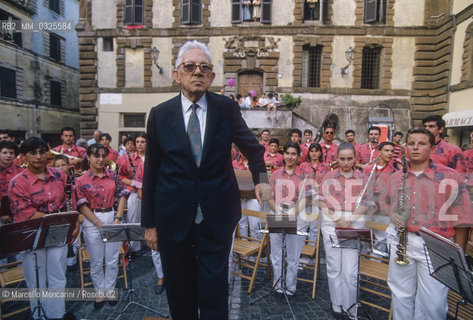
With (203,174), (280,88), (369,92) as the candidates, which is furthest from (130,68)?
(203,174)

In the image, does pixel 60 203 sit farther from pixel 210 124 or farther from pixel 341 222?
pixel 341 222

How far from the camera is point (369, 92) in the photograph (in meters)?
17.0

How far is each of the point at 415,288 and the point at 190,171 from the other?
9.45 feet

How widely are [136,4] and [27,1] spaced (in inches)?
414

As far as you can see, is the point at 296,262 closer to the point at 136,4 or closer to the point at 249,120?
the point at 249,120

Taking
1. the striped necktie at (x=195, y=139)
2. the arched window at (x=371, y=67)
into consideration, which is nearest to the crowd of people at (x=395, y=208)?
the striped necktie at (x=195, y=139)

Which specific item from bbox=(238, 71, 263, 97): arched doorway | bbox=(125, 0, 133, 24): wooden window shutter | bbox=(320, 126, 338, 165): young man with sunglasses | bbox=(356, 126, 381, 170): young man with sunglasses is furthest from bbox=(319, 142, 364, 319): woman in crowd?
bbox=(125, 0, 133, 24): wooden window shutter

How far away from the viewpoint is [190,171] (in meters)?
Result: 2.11

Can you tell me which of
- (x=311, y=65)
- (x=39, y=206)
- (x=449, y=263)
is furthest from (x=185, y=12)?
(x=449, y=263)

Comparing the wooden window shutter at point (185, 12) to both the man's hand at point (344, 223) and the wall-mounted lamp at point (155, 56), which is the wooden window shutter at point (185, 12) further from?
the man's hand at point (344, 223)

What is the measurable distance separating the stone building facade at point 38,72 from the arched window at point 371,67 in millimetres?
24510

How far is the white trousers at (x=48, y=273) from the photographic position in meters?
3.38

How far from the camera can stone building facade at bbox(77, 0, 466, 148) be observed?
16.7m

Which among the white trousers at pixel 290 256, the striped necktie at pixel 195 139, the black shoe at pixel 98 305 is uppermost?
the striped necktie at pixel 195 139
